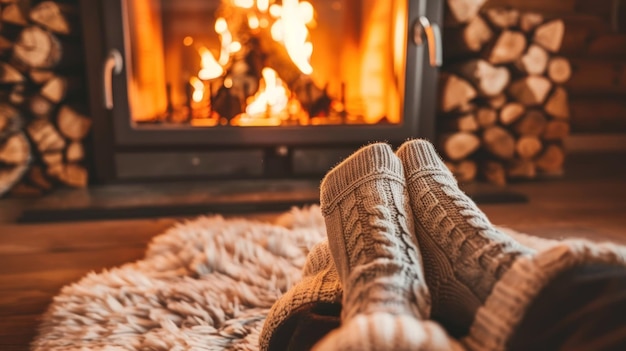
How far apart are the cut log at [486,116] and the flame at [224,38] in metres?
0.82

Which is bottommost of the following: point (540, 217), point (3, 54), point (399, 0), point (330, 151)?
point (540, 217)

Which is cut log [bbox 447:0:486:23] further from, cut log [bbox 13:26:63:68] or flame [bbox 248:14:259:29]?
cut log [bbox 13:26:63:68]

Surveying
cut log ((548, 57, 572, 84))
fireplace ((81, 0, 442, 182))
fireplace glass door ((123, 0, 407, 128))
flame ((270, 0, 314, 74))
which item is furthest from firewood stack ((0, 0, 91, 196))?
cut log ((548, 57, 572, 84))

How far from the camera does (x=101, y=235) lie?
1213 millimetres

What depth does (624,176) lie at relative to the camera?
6.05 ft

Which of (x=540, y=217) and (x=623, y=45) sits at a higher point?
(x=623, y=45)

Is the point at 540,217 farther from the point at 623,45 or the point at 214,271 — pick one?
the point at 623,45

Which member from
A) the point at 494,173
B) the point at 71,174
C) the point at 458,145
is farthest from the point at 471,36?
the point at 71,174

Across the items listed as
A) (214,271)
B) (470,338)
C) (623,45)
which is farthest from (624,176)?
(470,338)

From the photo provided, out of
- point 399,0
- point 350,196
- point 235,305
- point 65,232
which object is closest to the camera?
point 350,196

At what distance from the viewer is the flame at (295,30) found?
1.54 meters

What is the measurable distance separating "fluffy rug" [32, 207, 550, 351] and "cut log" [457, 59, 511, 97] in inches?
26.7

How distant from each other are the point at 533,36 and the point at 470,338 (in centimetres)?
143

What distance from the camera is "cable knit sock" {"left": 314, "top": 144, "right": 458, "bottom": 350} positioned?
359 millimetres
